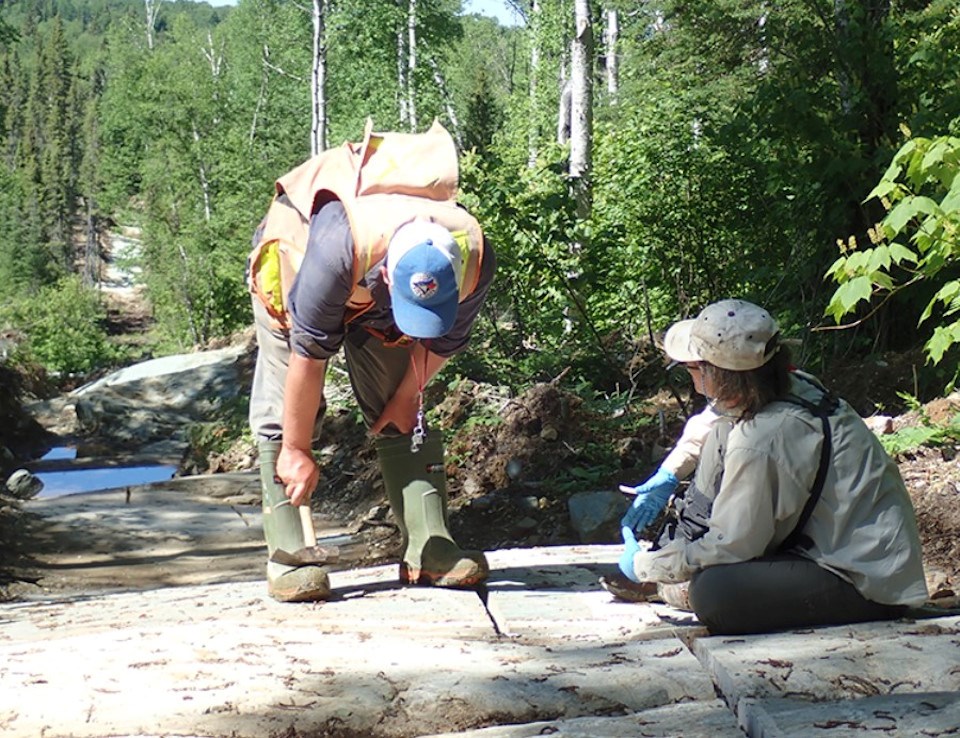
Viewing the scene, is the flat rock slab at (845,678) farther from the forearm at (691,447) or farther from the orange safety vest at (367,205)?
the orange safety vest at (367,205)

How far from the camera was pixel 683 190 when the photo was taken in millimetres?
8938

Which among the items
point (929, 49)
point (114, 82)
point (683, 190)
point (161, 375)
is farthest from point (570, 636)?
point (114, 82)

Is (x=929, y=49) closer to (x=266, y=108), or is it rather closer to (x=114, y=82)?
(x=266, y=108)

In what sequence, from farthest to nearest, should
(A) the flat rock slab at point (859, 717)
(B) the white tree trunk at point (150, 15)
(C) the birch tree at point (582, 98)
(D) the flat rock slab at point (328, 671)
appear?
(B) the white tree trunk at point (150, 15) → (C) the birch tree at point (582, 98) → (D) the flat rock slab at point (328, 671) → (A) the flat rock slab at point (859, 717)

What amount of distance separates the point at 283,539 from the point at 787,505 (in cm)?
185

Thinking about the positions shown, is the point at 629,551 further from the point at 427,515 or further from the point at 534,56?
the point at 534,56

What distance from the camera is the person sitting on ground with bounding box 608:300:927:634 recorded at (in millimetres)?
3240

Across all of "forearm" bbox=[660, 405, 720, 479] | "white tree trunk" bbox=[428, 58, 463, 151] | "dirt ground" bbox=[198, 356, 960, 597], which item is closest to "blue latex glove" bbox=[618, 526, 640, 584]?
"forearm" bbox=[660, 405, 720, 479]

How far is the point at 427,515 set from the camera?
4383mm

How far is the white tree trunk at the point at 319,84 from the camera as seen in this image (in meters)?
21.3

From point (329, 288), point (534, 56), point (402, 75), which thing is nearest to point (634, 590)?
point (329, 288)

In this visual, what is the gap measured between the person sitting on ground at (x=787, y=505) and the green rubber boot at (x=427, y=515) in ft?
3.68

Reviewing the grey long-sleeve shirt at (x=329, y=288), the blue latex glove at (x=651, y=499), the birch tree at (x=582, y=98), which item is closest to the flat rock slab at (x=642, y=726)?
the blue latex glove at (x=651, y=499)

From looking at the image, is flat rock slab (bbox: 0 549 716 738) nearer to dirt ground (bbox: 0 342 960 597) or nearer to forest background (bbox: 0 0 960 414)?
forest background (bbox: 0 0 960 414)
